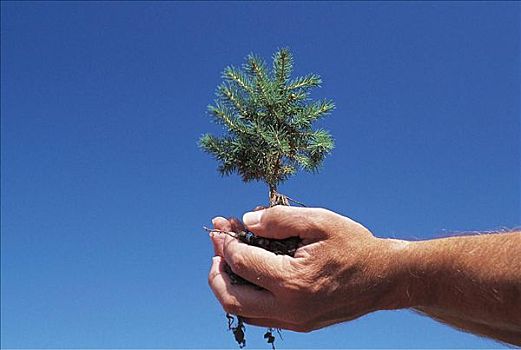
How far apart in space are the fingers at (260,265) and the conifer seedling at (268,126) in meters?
0.75

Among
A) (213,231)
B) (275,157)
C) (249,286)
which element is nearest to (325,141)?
(275,157)

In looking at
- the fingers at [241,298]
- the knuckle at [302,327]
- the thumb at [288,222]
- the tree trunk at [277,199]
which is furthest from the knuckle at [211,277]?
the tree trunk at [277,199]

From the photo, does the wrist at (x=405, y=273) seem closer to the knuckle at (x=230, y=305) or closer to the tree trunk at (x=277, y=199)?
the knuckle at (x=230, y=305)

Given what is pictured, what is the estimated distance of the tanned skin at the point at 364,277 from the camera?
98.3 inches

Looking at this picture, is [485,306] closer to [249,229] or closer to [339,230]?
[339,230]

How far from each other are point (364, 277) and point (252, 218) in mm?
581

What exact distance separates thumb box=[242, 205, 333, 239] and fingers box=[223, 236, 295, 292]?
10 centimetres

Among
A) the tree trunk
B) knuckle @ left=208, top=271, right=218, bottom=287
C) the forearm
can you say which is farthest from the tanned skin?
the tree trunk

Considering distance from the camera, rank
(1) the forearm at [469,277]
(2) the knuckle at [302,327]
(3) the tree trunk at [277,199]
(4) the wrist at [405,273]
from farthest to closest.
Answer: (3) the tree trunk at [277,199], (2) the knuckle at [302,327], (4) the wrist at [405,273], (1) the forearm at [469,277]

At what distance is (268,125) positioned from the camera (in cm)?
359

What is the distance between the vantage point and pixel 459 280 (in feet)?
8.29

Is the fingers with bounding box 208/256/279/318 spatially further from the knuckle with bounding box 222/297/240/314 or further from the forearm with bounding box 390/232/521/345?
the forearm with bounding box 390/232/521/345

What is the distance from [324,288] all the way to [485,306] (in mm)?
638

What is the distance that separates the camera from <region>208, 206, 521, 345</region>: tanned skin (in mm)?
2498
